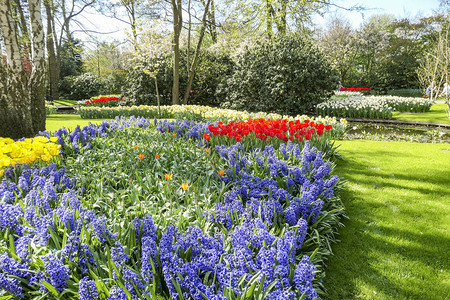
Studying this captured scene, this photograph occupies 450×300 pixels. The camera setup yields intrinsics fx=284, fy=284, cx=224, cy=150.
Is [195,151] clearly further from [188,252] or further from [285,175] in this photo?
[188,252]

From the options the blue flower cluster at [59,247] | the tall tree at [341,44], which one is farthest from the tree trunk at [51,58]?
the tall tree at [341,44]

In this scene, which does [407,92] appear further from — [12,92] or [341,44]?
[12,92]

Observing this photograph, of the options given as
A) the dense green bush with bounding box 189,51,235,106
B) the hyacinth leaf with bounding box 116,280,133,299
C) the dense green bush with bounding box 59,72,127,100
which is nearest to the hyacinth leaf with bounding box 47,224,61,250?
the hyacinth leaf with bounding box 116,280,133,299

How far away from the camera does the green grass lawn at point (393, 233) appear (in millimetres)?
2398

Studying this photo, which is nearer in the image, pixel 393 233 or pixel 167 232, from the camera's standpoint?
pixel 167 232

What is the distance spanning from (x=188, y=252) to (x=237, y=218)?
0.61 meters

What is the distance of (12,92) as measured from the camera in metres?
6.09

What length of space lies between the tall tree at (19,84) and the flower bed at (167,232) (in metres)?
3.25

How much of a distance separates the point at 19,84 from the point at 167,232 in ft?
20.3

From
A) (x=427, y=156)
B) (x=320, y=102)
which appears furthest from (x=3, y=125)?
(x=320, y=102)

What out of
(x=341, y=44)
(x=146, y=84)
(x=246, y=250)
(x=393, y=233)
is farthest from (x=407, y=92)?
(x=246, y=250)

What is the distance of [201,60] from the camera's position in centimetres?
1770

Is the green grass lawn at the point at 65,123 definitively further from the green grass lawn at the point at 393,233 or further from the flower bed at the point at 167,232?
the green grass lawn at the point at 393,233

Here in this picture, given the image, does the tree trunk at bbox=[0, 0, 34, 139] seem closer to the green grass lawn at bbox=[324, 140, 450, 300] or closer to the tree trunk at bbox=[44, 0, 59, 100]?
the green grass lawn at bbox=[324, 140, 450, 300]
